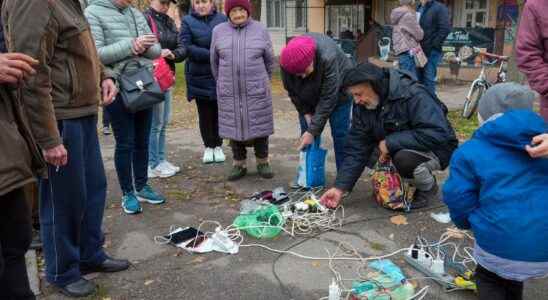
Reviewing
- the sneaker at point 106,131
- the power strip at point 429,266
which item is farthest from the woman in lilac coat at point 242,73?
the sneaker at point 106,131

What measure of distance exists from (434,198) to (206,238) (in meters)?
2.00

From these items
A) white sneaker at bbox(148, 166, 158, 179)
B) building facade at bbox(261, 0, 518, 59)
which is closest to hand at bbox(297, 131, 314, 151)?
white sneaker at bbox(148, 166, 158, 179)

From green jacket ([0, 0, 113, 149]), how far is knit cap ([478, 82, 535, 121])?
6.87 ft

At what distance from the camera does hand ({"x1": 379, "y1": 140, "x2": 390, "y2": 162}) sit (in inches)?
163

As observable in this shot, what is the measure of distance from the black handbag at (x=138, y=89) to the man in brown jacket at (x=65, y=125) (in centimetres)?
45

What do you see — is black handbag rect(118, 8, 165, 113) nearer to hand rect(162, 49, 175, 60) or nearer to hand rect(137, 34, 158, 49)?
hand rect(137, 34, 158, 49)

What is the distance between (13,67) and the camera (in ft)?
6.87

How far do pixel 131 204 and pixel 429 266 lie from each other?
2417 mm

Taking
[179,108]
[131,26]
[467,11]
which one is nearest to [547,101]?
[131,26]

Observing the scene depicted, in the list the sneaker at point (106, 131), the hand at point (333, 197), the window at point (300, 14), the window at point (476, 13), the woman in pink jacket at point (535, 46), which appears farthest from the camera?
the window at point (300, 14)

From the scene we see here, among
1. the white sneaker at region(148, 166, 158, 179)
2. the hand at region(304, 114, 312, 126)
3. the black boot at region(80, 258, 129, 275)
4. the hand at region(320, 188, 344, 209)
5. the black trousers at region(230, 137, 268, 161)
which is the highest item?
the hand at region(304, 114, 312, 126)

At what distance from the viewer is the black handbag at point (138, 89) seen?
12.6ft

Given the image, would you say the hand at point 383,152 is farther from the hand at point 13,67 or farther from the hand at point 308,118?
the hand at point 13,67

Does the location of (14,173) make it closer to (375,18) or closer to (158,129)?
(158,129)
